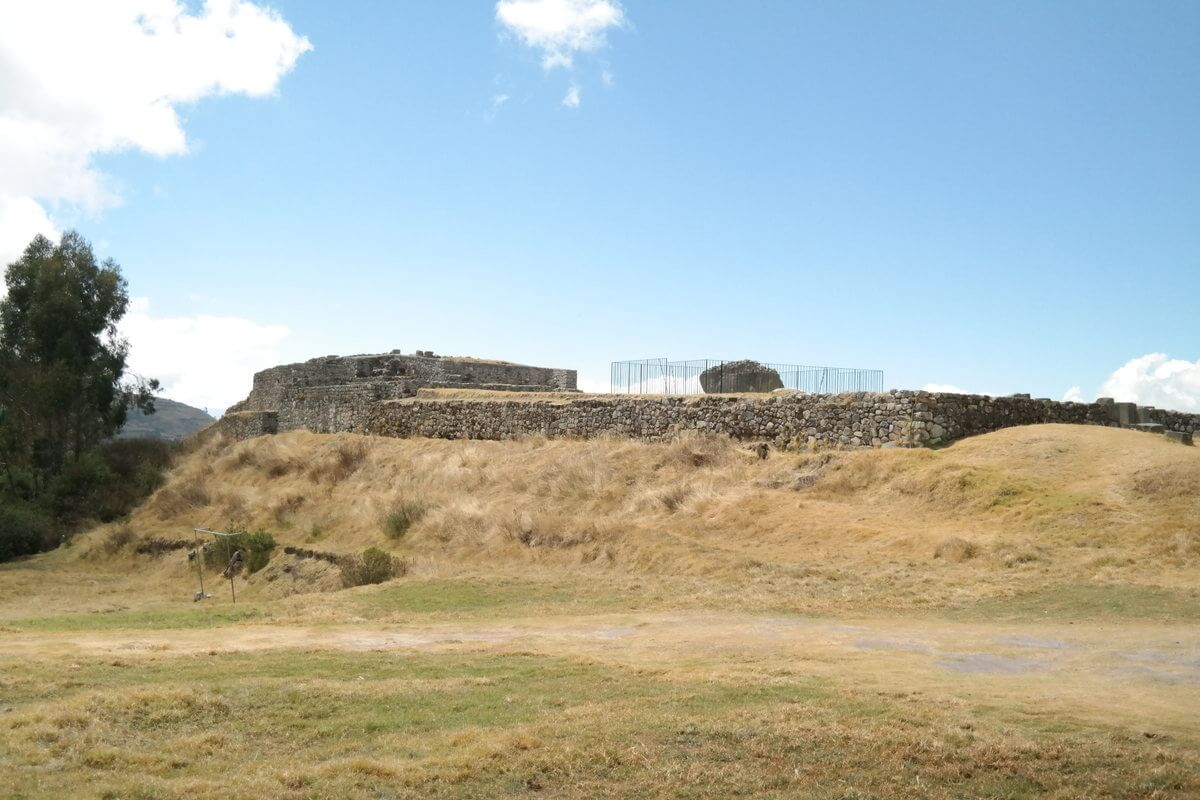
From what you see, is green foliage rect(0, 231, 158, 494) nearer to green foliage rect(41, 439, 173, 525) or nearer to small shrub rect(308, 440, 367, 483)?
green foliage rect(41, 439, 173, 525)

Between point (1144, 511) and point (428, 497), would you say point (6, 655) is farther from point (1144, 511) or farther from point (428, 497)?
point (1144, 511)

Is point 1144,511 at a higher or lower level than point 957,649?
higher

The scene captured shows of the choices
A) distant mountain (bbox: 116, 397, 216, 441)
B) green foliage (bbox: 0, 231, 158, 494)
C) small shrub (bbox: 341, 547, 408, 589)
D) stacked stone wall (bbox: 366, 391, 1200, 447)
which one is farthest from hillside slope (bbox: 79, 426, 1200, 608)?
distant mountain (bbox: 116, 397, 216, 441)

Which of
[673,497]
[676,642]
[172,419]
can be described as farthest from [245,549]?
[172,419]

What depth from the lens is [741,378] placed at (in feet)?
92.2

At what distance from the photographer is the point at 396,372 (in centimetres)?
3688

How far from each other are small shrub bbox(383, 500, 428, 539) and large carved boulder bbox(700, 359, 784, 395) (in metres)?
9.53

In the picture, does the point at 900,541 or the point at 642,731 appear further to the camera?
the point at 900,541

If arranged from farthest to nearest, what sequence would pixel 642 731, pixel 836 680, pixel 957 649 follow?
pixel 957 649
pixel 836 680
pixel 642 731

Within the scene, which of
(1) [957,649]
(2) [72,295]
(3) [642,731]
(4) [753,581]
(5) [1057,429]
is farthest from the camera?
(2) [72,295]

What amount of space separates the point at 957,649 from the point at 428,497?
16.0 m

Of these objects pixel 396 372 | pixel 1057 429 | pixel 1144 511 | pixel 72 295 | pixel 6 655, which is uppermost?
pixel 72 295

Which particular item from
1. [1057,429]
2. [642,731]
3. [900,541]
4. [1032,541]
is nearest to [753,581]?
[900,541]

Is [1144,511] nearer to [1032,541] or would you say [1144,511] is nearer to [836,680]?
[1032,541]
